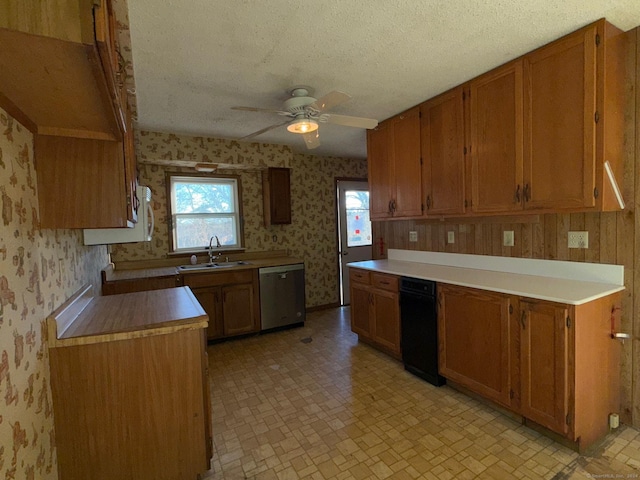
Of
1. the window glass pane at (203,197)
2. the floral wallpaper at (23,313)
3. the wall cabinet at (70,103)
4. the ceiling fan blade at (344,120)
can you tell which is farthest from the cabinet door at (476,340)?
the window glass pane at (203,197)

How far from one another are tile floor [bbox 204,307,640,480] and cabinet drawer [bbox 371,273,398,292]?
2.40 ft

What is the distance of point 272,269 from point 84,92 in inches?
127

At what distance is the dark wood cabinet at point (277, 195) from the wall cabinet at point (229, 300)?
881mm

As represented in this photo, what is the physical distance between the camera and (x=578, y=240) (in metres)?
2.24

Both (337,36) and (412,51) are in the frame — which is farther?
(412,51)

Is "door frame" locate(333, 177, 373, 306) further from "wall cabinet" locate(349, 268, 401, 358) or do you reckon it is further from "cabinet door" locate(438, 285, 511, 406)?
"cabinet door" locate(438, 285, 511, 406)

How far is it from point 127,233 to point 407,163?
8.54ft

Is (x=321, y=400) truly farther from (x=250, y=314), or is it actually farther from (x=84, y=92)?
(x=84, y=92)

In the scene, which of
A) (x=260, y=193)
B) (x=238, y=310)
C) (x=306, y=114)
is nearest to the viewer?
(x=306, y=114)

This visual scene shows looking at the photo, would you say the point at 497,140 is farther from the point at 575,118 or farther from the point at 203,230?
the point at 203,230

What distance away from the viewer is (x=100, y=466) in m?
1.54

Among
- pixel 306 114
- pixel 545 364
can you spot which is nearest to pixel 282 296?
pixel 306 114

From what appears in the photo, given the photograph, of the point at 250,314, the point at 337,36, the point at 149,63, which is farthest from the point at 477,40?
the point at 250,314

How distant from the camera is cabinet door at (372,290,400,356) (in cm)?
311
